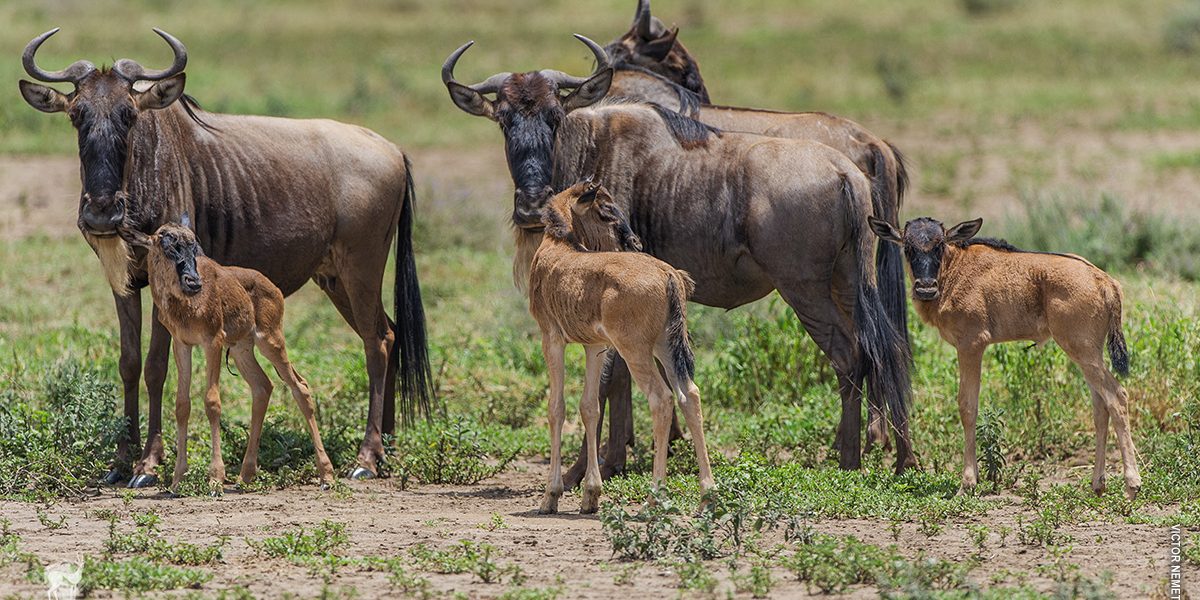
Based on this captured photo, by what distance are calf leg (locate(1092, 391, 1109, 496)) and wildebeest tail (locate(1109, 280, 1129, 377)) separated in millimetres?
219

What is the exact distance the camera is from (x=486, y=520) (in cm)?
705

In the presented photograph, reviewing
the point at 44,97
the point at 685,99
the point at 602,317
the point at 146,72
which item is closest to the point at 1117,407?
the point at 602,317

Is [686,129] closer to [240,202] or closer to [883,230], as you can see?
[883,230]

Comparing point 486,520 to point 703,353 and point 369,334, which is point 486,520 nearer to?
point 369,334

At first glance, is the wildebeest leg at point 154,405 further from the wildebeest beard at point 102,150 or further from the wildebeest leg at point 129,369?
the wildebeest beard at point 102,150

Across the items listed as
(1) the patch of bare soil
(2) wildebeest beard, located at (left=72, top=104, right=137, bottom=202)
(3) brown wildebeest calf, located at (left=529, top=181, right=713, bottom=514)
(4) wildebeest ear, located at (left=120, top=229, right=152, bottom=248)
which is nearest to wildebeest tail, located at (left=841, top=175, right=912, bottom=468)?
(1) the patch of bare soil

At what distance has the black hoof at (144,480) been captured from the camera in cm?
793

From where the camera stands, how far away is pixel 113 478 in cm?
816

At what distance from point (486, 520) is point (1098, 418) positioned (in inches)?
122

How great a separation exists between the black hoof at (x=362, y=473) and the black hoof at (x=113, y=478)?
1282 millimetres

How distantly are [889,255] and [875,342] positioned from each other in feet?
3.61

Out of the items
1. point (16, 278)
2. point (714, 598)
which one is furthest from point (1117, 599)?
point (16, 278)

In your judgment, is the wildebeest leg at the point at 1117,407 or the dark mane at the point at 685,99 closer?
the wildebeest leg at the point at 1117,407
